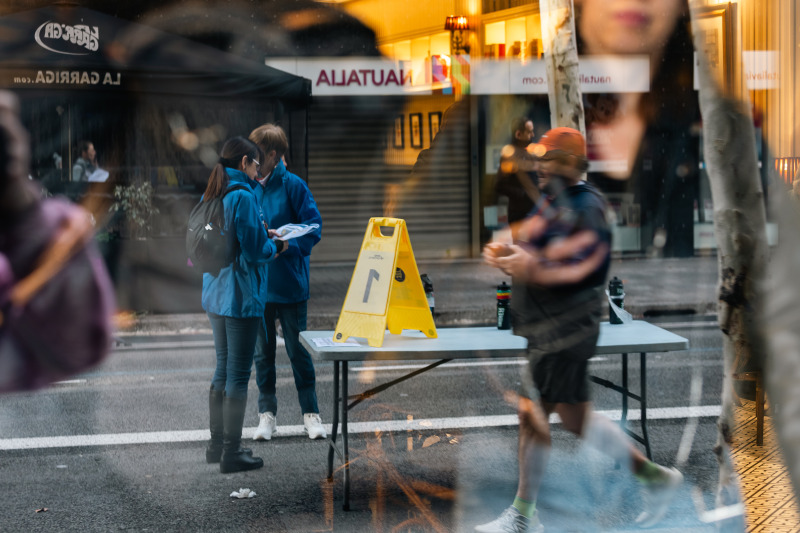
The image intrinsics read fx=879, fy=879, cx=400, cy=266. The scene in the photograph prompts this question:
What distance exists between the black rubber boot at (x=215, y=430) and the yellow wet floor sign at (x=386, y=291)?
0.96 m

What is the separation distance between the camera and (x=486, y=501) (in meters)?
4.77

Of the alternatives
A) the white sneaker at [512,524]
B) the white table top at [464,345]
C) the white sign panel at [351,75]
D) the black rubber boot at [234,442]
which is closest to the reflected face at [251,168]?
the white table top at [464,345]

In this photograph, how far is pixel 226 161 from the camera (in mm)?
4945

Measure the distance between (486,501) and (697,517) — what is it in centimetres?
108

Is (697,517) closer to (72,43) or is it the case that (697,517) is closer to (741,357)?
(741,357)

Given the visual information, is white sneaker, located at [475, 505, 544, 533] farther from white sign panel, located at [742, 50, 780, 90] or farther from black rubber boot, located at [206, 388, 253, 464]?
white sign panel, located at [742, 50, 780, 90]

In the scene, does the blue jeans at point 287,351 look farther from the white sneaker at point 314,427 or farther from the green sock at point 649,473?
the green sock at point 649,473

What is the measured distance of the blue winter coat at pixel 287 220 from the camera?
5715mm

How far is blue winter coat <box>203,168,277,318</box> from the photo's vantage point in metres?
4.80

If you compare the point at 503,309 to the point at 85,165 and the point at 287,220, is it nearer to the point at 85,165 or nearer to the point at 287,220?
the point at 287,220

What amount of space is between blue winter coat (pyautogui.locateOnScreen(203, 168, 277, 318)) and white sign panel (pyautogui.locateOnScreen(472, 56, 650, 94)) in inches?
450

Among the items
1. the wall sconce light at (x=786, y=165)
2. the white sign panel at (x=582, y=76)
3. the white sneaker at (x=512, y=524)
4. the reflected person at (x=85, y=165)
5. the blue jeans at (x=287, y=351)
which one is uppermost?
the white sign panel at (x=582, y=76)

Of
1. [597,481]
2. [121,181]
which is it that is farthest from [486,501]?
[121,181]

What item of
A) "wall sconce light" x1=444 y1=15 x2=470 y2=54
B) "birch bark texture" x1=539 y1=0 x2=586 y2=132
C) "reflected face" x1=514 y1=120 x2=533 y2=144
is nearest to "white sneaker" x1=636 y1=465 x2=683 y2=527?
"birch bark texture" x1=539 y1=0 x2=586 y2=132
